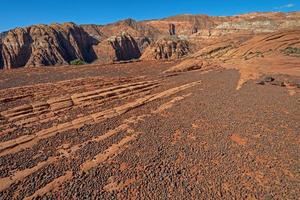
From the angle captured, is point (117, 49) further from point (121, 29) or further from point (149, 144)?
point (149, 144)

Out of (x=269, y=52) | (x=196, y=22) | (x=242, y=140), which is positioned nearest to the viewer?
(x=242, y=140)

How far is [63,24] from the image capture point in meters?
93.8

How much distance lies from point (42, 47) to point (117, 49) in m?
22.6

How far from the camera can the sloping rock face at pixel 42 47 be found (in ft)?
256

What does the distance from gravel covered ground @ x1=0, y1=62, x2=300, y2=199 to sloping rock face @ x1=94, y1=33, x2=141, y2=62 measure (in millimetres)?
71595

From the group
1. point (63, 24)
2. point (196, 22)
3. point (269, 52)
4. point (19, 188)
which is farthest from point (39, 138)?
point (196, 22)

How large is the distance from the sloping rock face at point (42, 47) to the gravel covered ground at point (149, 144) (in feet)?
231

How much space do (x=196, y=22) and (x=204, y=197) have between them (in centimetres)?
14020

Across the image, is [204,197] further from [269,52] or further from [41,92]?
[269,52]

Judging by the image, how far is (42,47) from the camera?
262 feet

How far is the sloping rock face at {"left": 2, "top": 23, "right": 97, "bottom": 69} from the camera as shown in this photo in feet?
256

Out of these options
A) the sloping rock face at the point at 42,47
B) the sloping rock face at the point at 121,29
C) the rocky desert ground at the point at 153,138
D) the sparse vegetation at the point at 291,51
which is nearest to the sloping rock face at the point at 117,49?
the sloping rock face at the point at 42,47

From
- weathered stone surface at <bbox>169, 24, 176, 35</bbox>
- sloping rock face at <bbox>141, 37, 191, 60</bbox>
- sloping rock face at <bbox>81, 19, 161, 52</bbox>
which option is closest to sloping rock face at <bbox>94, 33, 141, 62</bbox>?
sloping rock face at <bbox>141, 37, 191, 60</bbox>

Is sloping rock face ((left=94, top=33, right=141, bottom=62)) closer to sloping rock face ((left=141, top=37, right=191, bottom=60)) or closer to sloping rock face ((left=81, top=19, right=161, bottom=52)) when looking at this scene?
sloping rock face ((left=141, top=37, right=191, bottom=60))
